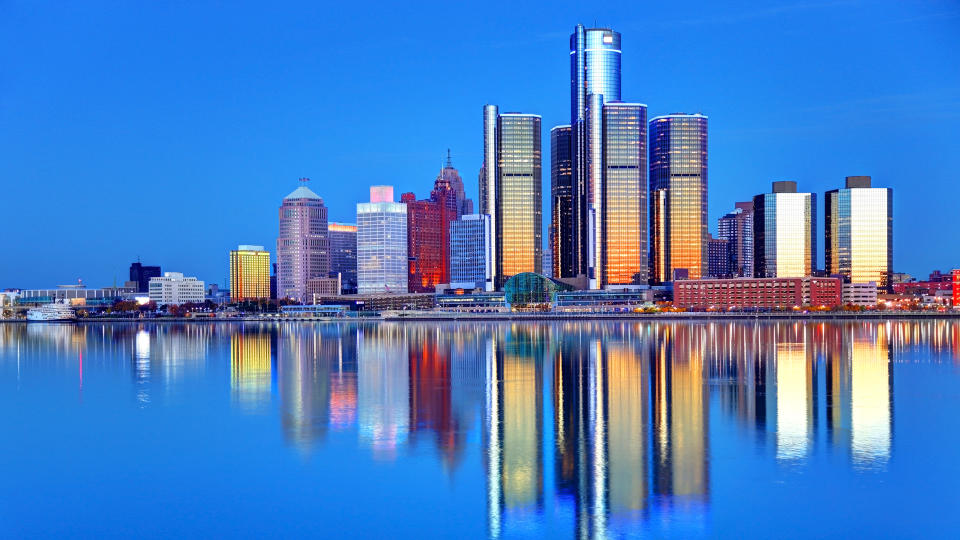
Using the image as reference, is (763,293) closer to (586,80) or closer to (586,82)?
(586,82)

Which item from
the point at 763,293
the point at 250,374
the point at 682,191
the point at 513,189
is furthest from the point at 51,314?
the point at 250,374

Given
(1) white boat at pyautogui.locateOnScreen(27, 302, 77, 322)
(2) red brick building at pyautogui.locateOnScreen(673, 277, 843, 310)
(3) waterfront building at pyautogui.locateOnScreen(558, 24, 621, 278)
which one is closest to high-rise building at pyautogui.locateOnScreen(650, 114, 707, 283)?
(2) red brick building at pyautogui.locateOnScreen(673, 277, 843, 310)

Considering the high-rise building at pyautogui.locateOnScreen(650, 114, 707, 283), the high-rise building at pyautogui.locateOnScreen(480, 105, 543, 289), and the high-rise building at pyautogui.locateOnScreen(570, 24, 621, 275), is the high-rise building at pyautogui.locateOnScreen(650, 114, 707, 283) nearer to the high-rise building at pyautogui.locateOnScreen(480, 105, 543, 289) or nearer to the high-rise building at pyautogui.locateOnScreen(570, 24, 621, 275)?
the high-rise building at pyautogui.locateOnScreen(570, 24, 621, 275)

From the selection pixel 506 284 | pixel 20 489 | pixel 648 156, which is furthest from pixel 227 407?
pixel 648 156

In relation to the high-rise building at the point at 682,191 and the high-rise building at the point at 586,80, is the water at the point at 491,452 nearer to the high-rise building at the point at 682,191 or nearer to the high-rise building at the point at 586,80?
the high-rise building at the point at 682,191

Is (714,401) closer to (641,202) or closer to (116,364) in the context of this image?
(116,364)
